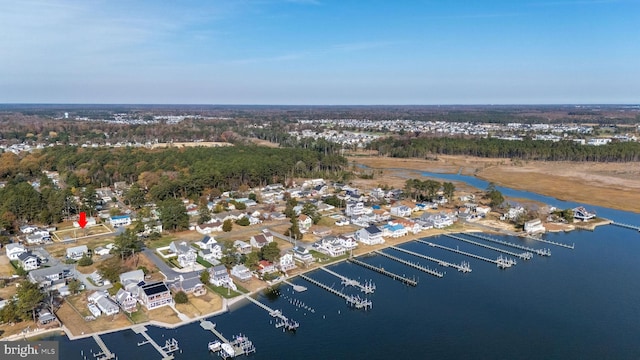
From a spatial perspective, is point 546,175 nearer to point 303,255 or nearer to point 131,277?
point 303,255

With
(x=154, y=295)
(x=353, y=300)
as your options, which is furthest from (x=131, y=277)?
(x=353, y=300)

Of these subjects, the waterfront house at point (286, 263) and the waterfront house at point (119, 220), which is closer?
the waterfront house at point (286, 263)

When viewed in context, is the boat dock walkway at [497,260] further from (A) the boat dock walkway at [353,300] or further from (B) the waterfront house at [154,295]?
(B) the waterfront house at [154,295]

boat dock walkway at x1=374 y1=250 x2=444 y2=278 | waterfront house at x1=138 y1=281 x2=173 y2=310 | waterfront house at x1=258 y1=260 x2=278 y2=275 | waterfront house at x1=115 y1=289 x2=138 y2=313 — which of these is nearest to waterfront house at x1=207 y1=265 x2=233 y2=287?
→ waterfront house at x1=258 y1=260 x2=278 y2=275

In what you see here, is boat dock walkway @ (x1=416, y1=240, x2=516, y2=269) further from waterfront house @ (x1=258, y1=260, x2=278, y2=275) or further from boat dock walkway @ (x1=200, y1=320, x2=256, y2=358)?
boat dock walkway @ (x1=200, y1=320, x2=256, y2=358)

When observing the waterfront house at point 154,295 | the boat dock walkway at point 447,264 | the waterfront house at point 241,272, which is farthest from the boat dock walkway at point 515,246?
the waterfront house at point 154,295

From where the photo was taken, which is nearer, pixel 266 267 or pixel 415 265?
pixel 266 267

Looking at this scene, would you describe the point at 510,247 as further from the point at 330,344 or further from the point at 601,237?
the point at 330,344
